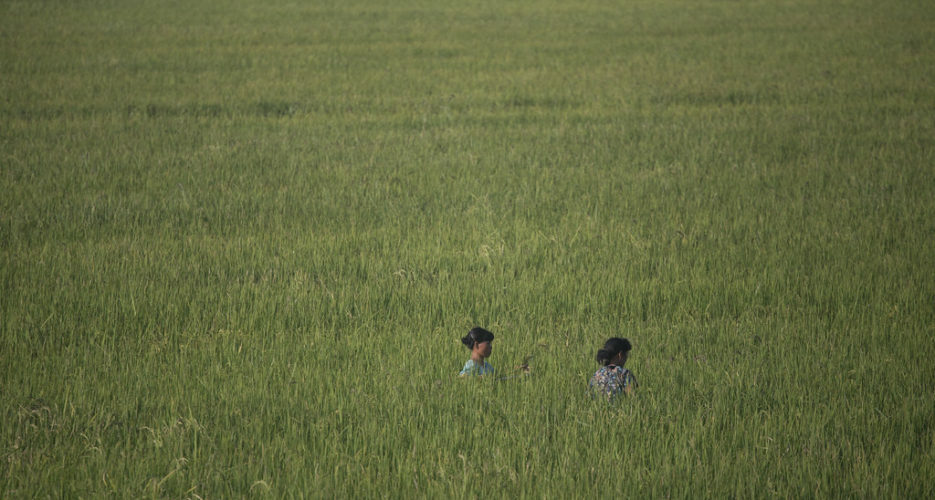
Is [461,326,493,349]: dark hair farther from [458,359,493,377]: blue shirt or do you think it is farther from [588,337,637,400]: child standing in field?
[588,337,637,400]: child standing in field

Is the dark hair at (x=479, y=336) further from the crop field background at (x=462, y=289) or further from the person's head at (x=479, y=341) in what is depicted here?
the crop field background at (x=462, y=289)

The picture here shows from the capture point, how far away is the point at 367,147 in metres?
11.3

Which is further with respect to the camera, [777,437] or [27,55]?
[27,55]

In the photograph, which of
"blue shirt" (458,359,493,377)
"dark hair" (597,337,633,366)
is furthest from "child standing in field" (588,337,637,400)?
"blue shirt" (458,359,493,377)

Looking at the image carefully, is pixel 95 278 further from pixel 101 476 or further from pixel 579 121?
pixel 579 121

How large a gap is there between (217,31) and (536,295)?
20.2 meters

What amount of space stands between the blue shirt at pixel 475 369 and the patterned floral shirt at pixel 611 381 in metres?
0.56

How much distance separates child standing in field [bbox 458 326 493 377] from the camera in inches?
168

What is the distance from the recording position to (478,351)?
4.32 meters

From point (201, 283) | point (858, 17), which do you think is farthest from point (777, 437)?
point (858, 17)


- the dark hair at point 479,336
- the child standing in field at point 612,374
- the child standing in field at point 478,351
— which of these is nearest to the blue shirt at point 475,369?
the child standing in field at point 478,351

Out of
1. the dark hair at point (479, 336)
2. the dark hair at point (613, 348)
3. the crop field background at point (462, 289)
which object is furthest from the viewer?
the dark hair at point (479, 336)

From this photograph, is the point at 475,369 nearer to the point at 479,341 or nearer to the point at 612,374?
the point at 479,341

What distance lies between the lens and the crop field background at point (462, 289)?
3.62 m
